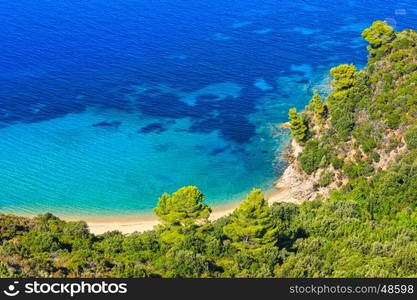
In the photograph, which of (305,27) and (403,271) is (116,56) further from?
(403,271)

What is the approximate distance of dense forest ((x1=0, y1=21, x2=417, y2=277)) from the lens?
108ft

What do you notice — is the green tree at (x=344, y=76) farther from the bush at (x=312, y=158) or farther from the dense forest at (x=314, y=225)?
the bush at (x=312, y=158)

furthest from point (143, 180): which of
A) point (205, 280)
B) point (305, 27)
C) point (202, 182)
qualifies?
point (305, 27)

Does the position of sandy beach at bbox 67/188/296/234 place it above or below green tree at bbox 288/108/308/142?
below

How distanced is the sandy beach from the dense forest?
7.60m

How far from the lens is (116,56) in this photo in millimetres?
94750

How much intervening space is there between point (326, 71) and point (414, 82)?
3247 centimetres

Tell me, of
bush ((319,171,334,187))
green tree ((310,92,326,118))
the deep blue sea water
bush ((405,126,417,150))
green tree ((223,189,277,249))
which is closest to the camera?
green tree ((223,189,277,249))

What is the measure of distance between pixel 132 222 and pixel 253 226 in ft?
67.9

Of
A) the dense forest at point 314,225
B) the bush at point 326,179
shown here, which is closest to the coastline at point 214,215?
the dense forest at point 314,225

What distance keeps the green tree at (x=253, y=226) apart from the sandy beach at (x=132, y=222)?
634 inches

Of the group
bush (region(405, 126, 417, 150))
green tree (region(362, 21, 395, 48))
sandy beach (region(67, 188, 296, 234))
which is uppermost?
green tree (region(362, 21, 395, 48))

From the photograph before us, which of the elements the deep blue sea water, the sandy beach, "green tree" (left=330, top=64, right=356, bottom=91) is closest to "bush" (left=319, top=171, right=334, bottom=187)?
the sandy beach

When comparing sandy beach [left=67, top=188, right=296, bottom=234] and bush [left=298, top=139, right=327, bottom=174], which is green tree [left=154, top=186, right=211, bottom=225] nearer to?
sandy beach [left=67, top=188, right=296, bottom=234]
